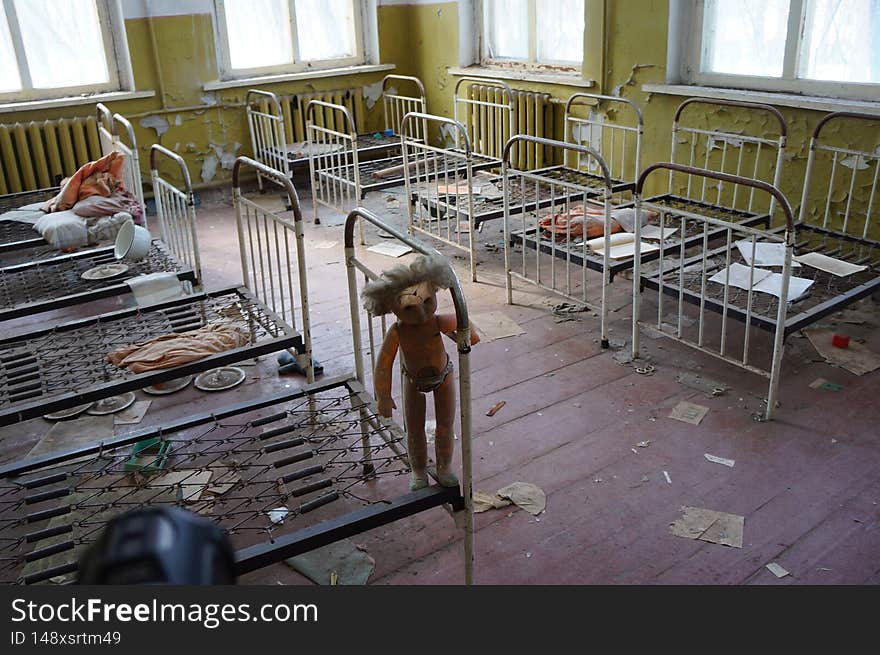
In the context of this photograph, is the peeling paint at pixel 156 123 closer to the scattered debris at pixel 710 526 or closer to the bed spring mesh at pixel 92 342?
the bed spring mesh at pixel 92 342

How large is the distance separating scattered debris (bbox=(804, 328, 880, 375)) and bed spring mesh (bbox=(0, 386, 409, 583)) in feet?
7.72

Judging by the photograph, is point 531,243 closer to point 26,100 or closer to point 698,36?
point 698,36

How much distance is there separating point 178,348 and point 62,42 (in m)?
5.17

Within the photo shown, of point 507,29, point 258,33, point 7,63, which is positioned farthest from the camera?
point 258,33

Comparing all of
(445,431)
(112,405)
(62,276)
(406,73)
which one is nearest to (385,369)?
(445,431)

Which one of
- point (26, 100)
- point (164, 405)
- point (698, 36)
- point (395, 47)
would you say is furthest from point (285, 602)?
point (395, 47)

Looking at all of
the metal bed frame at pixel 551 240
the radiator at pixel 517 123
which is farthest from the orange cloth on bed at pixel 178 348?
the radiator at pixel 517 123

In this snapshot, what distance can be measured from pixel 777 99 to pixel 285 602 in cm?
504

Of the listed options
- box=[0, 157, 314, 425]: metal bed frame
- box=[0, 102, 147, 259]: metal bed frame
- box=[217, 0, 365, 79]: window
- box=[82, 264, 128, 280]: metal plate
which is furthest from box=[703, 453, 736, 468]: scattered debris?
box=[217, 0, 365, 79]: window

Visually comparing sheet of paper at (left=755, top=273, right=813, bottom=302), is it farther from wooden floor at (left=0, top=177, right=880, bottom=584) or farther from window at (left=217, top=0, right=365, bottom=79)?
window at (left=217, top=0, right=365, bottom=79)

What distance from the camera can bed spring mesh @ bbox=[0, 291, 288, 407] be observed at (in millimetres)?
3271

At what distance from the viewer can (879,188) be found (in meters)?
4.64

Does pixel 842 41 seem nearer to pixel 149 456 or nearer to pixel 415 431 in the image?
pixel 415 431

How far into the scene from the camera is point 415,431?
2438mm
